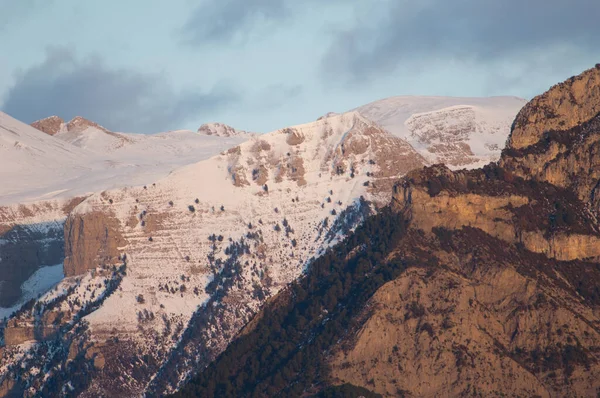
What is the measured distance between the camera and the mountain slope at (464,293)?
148375 millimetres

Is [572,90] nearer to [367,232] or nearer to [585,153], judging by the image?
[585,153]

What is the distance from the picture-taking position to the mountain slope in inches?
5842

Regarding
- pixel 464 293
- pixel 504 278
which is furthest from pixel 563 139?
pixel 464 293

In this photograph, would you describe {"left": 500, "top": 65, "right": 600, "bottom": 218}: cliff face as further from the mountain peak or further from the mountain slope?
the mountain slope

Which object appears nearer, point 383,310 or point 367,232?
point 383,310

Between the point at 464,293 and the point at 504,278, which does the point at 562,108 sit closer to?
the point at 504,278

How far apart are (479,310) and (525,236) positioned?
12045 millimetres

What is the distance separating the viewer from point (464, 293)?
153m

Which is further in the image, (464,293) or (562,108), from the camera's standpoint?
(562,108)

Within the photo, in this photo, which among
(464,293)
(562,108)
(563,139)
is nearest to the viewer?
(464,293)

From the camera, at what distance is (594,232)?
162125 millimetres

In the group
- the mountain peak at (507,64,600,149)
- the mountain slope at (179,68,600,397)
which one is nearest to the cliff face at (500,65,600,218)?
the mountain peak at (507,64,600,149)

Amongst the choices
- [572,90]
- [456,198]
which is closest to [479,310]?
[456,198]

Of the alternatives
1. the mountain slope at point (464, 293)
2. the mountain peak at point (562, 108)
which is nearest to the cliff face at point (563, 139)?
the mountain peak at point (562, 108)
